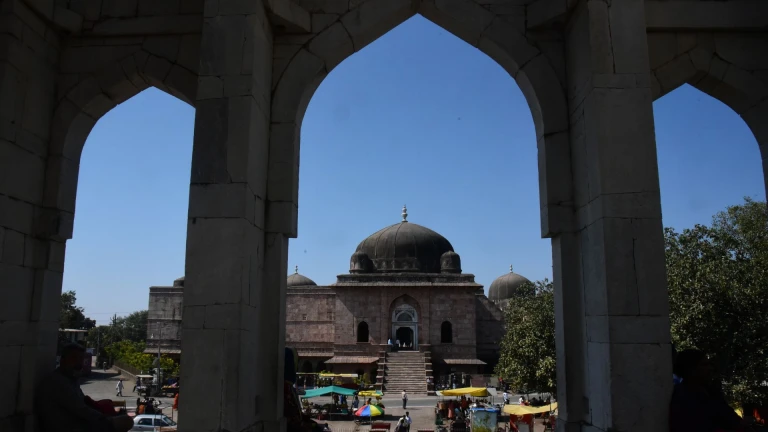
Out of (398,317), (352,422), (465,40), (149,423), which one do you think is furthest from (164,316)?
(465,40)

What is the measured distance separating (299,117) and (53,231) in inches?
110

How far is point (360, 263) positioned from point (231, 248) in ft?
115

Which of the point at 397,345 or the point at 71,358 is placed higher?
the point at 71,358

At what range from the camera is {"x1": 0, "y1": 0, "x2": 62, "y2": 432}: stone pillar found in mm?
5633

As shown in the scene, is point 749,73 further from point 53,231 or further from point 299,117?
point 53,231

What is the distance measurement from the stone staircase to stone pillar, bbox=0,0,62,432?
1159 inches

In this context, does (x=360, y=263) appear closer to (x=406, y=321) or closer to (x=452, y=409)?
(x=406, y=321)

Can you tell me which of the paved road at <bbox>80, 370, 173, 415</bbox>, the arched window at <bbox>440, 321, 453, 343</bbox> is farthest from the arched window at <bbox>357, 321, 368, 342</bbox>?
the paved road at <bbox>80, 370, 173, 415</bbox>

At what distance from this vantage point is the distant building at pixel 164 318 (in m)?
41.7

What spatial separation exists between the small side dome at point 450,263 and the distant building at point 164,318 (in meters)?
18.0

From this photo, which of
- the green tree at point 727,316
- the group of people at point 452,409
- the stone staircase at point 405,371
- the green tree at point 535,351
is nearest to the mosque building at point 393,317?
the stone staircase at point 405,371

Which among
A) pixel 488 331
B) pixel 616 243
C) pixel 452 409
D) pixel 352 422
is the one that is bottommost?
pixel 352 422

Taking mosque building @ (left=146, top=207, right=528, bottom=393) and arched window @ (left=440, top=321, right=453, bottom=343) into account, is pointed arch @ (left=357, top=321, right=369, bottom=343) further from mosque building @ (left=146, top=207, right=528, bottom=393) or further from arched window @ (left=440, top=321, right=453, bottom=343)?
arched window @ (left=440, top=321, right=453, bottom=343)

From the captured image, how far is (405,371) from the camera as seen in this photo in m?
35.7
